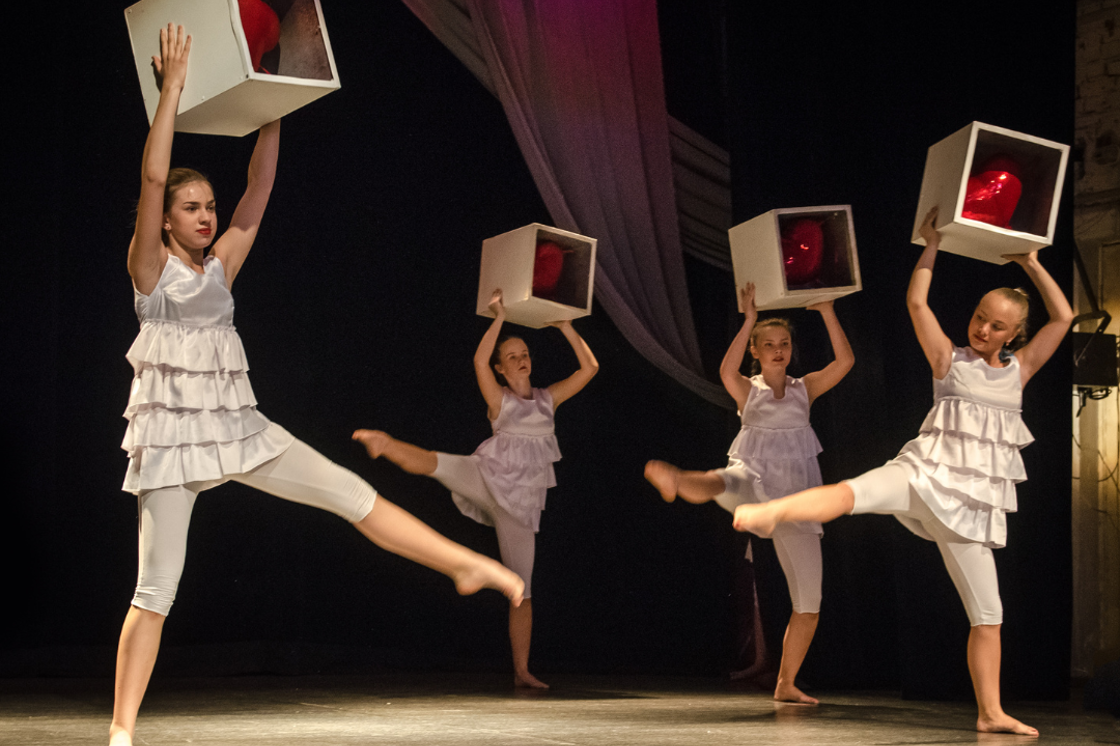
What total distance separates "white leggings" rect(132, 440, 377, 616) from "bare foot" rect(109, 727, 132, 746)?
267 millimetres

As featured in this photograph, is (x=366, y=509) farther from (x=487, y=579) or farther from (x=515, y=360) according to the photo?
(x=515, y=360)

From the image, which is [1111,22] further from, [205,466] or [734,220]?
[205,466]

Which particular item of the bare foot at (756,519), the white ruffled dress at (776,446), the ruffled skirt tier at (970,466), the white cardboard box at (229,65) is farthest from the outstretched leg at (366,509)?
the white ruffled dress at (776,446)

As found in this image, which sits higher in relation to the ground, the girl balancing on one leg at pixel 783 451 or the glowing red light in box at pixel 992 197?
the glowing red light in box at pixel 992 197

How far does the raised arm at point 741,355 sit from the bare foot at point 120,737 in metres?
2.76

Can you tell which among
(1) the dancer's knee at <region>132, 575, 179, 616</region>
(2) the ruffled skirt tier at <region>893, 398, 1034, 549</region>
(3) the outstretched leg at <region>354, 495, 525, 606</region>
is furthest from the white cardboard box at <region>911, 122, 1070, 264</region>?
(1) the dancer's knee at <region>132, 575, 179, 616</region>

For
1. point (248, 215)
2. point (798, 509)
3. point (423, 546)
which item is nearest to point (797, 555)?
point (798, 509)

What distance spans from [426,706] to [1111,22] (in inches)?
192

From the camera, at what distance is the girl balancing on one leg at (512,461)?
4.96 meters

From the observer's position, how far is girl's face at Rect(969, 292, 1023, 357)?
360 cm

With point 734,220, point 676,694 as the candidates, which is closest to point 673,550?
point 676,694

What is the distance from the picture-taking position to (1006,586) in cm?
464

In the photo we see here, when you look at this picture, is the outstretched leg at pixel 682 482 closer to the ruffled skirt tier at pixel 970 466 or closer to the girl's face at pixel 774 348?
the girl's face at pixel 774 348

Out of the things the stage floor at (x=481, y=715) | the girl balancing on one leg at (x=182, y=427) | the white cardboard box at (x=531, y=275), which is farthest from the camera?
the white cardboard box at (x=531, y=275)
